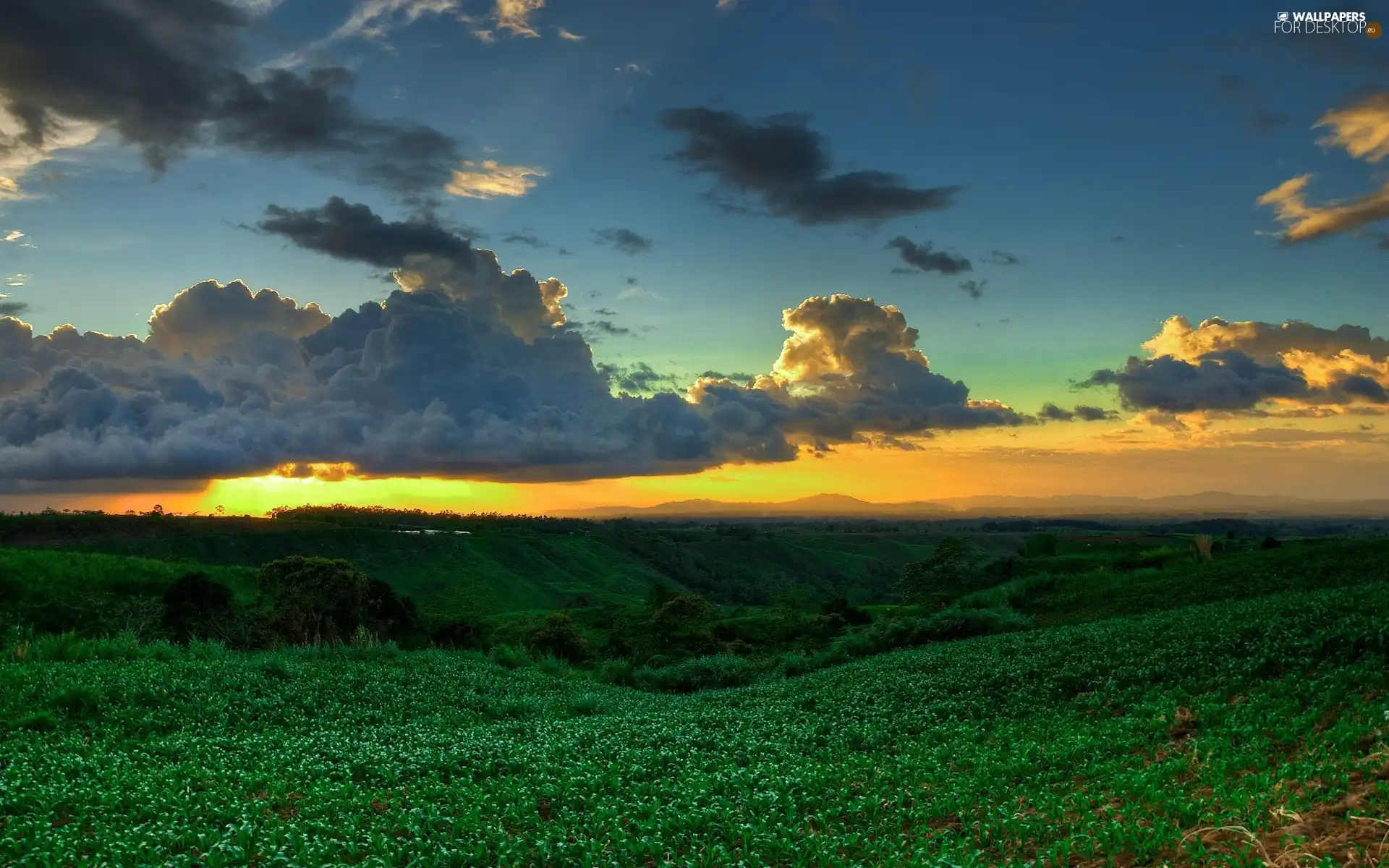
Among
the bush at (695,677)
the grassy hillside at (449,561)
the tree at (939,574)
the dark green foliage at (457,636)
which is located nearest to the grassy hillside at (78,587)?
the dark green foliage at (457,636)

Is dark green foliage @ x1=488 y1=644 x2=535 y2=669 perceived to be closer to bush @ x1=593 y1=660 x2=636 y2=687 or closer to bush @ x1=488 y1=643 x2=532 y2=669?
bush @ x1=488 y1=643 x2=532 y2=669

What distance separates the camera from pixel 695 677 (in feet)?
140

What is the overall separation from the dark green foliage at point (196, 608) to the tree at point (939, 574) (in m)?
47.1

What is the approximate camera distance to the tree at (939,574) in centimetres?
6556

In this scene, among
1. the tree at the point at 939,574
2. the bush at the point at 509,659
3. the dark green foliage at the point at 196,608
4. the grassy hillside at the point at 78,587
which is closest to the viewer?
the bush at the point at 509,659

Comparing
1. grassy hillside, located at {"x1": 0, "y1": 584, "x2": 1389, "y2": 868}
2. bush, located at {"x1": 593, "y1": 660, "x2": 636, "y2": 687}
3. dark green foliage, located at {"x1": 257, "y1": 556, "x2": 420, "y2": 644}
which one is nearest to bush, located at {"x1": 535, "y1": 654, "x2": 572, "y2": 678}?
bush, located at {"x1": 593, "y1": 660, "x2": 636, "y2": 687}

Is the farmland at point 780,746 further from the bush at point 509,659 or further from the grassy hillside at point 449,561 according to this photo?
the grassy hillside at point 449,561

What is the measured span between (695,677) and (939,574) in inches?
1189

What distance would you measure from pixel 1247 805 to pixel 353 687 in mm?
25222

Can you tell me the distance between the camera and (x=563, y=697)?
32.2 meters

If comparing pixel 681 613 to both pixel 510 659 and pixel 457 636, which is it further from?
pixel 510 659

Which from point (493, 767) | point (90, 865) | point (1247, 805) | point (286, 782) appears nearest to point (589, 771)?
point (493, 767)

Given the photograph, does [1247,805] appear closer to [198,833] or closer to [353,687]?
[198,833]

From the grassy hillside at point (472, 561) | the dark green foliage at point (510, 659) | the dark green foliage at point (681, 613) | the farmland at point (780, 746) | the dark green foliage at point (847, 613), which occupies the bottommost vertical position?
the grassy hillside at point (472, 561)
